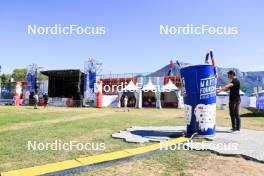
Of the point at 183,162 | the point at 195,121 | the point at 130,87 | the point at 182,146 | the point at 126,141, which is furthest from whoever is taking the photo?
the point at 130,87

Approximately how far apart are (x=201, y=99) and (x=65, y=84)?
41.1 metres

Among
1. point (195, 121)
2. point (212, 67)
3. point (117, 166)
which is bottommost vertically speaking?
point (117, 166)

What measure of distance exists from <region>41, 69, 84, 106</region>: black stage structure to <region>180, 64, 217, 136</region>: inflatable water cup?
36062 mm

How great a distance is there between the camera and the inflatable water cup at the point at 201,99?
7.83 meters

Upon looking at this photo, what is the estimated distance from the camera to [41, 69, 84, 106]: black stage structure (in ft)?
144

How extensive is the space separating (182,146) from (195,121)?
151 cm

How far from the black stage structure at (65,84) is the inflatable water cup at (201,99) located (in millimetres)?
36062

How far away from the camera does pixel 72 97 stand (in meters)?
45.8

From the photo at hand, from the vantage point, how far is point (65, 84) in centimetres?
4734

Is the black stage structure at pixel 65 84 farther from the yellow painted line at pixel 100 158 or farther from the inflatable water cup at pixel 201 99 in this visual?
the yellow painted line at pixel 100 158

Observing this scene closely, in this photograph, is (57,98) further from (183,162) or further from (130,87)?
(183,162)

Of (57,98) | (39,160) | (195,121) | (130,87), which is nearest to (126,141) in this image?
(195,121)

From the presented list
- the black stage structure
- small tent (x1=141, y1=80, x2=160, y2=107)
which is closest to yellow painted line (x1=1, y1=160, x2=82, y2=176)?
small tent (x1=141, y1=80, x2=160, y2=107)

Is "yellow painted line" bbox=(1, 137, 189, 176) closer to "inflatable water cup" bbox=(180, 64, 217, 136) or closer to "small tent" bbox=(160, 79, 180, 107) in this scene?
"inflatable water cup" bbox=(180, 64, 217, 136)
